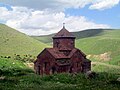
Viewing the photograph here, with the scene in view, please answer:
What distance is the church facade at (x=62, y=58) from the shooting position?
55.8 meters

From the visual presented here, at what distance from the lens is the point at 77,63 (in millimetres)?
58562

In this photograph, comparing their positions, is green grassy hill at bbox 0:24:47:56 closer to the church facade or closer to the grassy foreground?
the church facade

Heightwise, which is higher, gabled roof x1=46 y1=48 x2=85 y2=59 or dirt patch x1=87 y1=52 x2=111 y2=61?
gabled roof x1=46 y1=48 x2=85 y2=59

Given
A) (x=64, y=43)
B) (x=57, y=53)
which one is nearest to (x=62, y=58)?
(x=57, y=53)

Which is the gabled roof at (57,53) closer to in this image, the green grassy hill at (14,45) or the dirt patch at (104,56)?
the green grassy hill at (14,45)

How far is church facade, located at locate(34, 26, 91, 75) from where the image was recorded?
183 feet

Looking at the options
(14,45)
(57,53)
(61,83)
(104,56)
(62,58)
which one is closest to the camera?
(61,83)

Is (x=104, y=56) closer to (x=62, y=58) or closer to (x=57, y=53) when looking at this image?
(x=57, y=53)

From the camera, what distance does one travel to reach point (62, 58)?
184ft

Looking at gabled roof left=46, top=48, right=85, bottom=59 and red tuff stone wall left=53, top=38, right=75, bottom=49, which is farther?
red tuff stone wall left=53, top=38, right=75, bottom=49

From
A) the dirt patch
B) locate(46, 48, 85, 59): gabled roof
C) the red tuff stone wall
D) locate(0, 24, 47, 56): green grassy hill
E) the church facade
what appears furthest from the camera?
the dirt patch

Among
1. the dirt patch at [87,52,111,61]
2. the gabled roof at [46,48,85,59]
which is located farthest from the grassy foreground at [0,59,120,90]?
the dirt patch at [87,52,111,61]

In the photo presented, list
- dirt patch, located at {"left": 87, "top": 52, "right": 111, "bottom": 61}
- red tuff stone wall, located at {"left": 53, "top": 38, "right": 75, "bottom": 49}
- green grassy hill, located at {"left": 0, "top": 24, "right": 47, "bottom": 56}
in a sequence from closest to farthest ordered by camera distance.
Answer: red tuff stone wall, located at {"left": 53, "top": 38, "right": 75, "bottom": 49} < green grassy hill, located at {"left": 0, "top": 24, "right": 47, "bottom": 56} < dirt patch, located at {"left": 87, "top": 52, "right": 111, "bottom": 61}

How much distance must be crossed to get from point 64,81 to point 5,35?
136m
